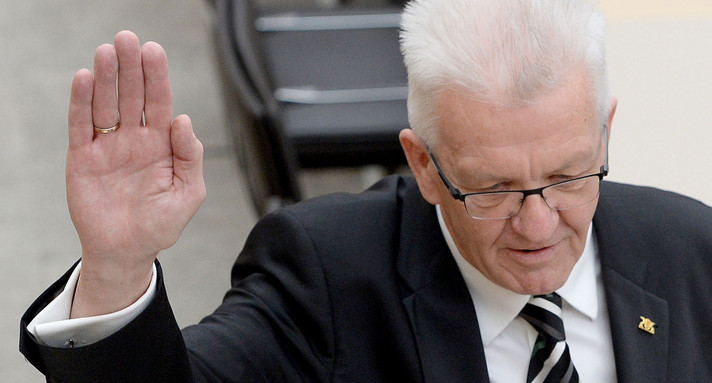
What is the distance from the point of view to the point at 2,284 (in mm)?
3760

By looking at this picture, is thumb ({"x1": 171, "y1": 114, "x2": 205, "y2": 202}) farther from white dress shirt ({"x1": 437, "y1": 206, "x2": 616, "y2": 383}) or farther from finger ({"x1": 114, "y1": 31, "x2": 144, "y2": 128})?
white dress shirt ({"x1": 437, "y1": 206, "x2": 616, "y2": 383})

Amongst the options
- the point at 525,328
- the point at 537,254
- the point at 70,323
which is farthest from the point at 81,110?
the point at 525,328

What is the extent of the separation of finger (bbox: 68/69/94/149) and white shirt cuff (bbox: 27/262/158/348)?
0.57 feet

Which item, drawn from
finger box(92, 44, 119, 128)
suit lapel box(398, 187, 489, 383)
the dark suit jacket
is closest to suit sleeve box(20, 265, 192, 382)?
the dark suit jacket

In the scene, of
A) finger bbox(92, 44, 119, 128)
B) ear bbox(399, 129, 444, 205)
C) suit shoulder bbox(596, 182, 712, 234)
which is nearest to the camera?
finger bbox(92, 44, 119, 128)

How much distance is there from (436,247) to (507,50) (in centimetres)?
40

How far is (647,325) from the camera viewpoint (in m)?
1.71

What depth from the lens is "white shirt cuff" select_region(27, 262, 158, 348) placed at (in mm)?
1351

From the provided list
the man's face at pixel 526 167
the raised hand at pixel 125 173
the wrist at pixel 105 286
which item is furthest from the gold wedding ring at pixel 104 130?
the man's face at pixel 526 167

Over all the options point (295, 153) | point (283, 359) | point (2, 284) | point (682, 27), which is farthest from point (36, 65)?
point (283, 359)

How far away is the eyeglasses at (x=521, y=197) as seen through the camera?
1.54m

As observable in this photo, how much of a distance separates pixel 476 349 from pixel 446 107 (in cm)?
40

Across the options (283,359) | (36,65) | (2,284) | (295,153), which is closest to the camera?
(283,359)

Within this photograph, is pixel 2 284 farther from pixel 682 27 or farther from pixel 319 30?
pixel 682 27
